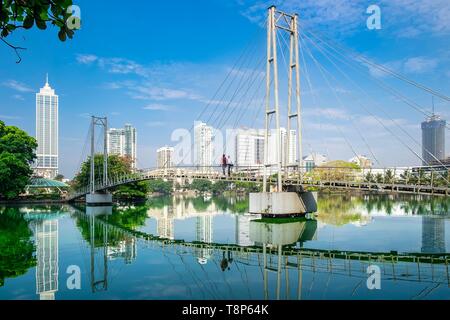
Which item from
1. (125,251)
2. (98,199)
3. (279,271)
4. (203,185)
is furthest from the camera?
(203,185)

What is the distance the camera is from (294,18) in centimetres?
3000

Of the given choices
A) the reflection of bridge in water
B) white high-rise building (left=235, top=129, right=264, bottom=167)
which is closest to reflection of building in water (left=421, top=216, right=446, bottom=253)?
the reflection of bridge in water

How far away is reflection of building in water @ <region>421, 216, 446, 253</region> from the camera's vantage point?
53.6 feet

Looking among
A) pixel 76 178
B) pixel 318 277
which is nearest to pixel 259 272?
pixel 318 277

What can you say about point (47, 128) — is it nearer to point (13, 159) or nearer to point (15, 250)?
point (13, 159)

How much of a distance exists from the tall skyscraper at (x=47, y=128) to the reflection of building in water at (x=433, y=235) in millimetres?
180906

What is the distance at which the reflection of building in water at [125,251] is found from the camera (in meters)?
15.3

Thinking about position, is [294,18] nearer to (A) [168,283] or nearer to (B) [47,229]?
(B) [47,229]

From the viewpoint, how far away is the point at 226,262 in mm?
14258

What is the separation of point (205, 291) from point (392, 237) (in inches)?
500

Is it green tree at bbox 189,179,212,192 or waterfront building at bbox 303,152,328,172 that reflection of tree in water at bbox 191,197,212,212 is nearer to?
waterfront building at bbox 303,152,328,172

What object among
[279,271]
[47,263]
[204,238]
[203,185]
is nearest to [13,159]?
[204,238]


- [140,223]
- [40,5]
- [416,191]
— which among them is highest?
[40,5]

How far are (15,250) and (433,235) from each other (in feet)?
61.9
